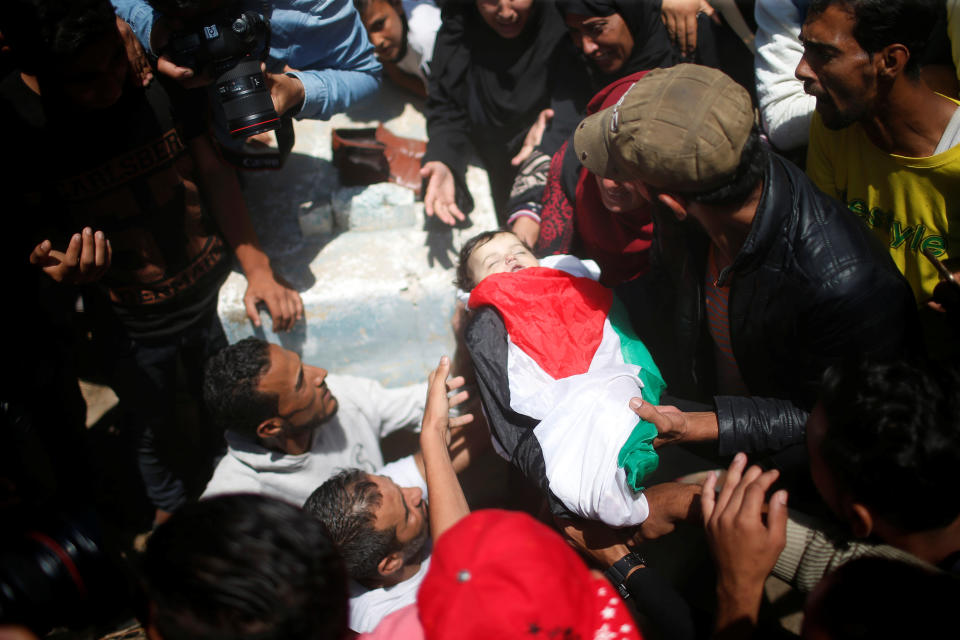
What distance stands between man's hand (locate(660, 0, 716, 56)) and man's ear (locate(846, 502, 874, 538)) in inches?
90.8

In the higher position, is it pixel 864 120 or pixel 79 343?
pixel 864 120

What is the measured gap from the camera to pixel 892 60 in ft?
5.97

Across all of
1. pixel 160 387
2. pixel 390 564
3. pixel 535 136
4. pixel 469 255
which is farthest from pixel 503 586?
pixel 535 136

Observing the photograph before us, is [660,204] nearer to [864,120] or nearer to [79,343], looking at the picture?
[864,120]

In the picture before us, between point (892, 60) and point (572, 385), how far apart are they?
1.48 m

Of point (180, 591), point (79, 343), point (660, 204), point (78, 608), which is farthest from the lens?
point (79, 343)

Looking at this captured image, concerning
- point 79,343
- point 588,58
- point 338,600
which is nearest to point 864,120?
point 588,58

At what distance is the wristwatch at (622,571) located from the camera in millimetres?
1799

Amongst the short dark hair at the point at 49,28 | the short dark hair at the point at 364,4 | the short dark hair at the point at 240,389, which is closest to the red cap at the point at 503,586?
the short dark hair at the point at 240,389

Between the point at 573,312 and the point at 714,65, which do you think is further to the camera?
the point at 714,65

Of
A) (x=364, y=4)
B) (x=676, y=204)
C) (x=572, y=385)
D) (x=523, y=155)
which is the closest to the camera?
(x=676, y=204)

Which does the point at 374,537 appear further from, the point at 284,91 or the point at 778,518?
the point at 284,91

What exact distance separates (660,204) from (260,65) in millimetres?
1634

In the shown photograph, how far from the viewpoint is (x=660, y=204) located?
1788mm
